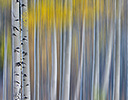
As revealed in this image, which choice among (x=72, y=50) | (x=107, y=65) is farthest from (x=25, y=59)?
(x=107, y=65)

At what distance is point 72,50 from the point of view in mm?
2225

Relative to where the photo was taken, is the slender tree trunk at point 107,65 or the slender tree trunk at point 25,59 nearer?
the slender tree trunk at point 25,59

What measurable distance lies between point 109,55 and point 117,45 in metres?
0.15

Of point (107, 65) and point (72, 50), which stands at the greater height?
point (72, 50)

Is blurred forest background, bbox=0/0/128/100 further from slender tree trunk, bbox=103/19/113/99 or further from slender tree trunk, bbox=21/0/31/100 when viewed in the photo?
slender tree trunk, bbox=21/0/31/100

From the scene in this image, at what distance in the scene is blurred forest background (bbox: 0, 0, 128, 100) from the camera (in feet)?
7.25

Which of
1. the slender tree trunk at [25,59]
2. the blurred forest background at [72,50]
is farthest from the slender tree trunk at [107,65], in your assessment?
the slender tree trunk at [25,59]

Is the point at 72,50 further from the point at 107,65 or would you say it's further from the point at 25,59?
the point at 25,59

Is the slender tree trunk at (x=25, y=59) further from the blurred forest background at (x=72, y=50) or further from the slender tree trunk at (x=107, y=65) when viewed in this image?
the slender tree trunk at (x=107, y=65)

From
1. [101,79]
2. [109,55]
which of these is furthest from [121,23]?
[101,79]

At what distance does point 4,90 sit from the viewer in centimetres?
221

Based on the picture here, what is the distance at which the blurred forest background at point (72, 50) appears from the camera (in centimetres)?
221

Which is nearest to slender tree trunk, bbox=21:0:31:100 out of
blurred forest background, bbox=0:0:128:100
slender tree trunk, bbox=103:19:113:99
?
blurred forest background, bbox=0:0:128:100

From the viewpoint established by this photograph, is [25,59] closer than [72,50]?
Yes
